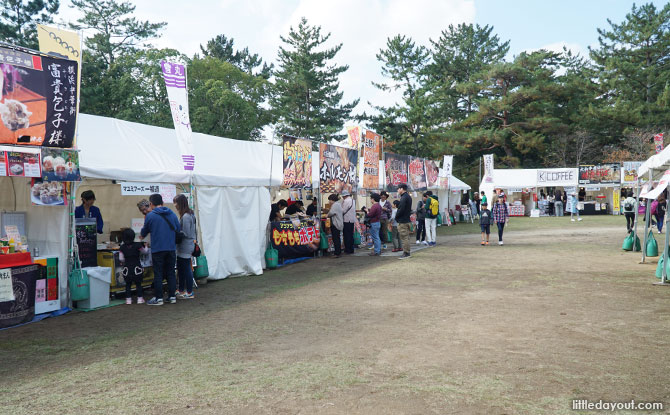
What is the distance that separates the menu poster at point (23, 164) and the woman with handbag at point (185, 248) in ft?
6.48

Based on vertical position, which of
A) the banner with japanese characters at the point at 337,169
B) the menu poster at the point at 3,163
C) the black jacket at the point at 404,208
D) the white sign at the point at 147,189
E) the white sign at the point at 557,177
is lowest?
the black jacket at the point at 404,208

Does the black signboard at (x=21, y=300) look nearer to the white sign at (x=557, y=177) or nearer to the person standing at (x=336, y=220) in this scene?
the person standing at (x=336, y=220)

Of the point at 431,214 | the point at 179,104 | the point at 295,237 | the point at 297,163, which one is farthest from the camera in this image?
the point at 431,214

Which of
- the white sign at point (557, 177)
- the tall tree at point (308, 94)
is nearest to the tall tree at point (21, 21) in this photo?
the tall tree at point (308, 94)

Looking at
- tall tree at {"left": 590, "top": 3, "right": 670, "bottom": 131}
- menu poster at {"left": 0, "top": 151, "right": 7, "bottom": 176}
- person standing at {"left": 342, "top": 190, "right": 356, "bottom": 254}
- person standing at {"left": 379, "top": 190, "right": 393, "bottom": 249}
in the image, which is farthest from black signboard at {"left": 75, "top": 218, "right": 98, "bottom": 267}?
tall tree at {"left": 590, "top": 3, "right": 670, "bottom": 131}

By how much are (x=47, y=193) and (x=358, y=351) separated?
16.1 feet

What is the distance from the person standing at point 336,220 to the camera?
12562mm

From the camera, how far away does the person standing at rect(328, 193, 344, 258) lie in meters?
12.6

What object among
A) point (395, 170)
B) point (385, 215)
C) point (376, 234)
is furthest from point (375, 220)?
point (395, 170)

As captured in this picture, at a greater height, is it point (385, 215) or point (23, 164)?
point (23, 164)

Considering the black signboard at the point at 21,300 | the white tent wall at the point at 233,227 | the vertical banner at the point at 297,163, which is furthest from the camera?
the vertical banner at the point at 297,163

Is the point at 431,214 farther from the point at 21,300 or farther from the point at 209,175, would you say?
the point at 21,300

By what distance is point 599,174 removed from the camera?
1238 inches

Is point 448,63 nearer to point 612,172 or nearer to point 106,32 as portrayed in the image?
point 612,172
